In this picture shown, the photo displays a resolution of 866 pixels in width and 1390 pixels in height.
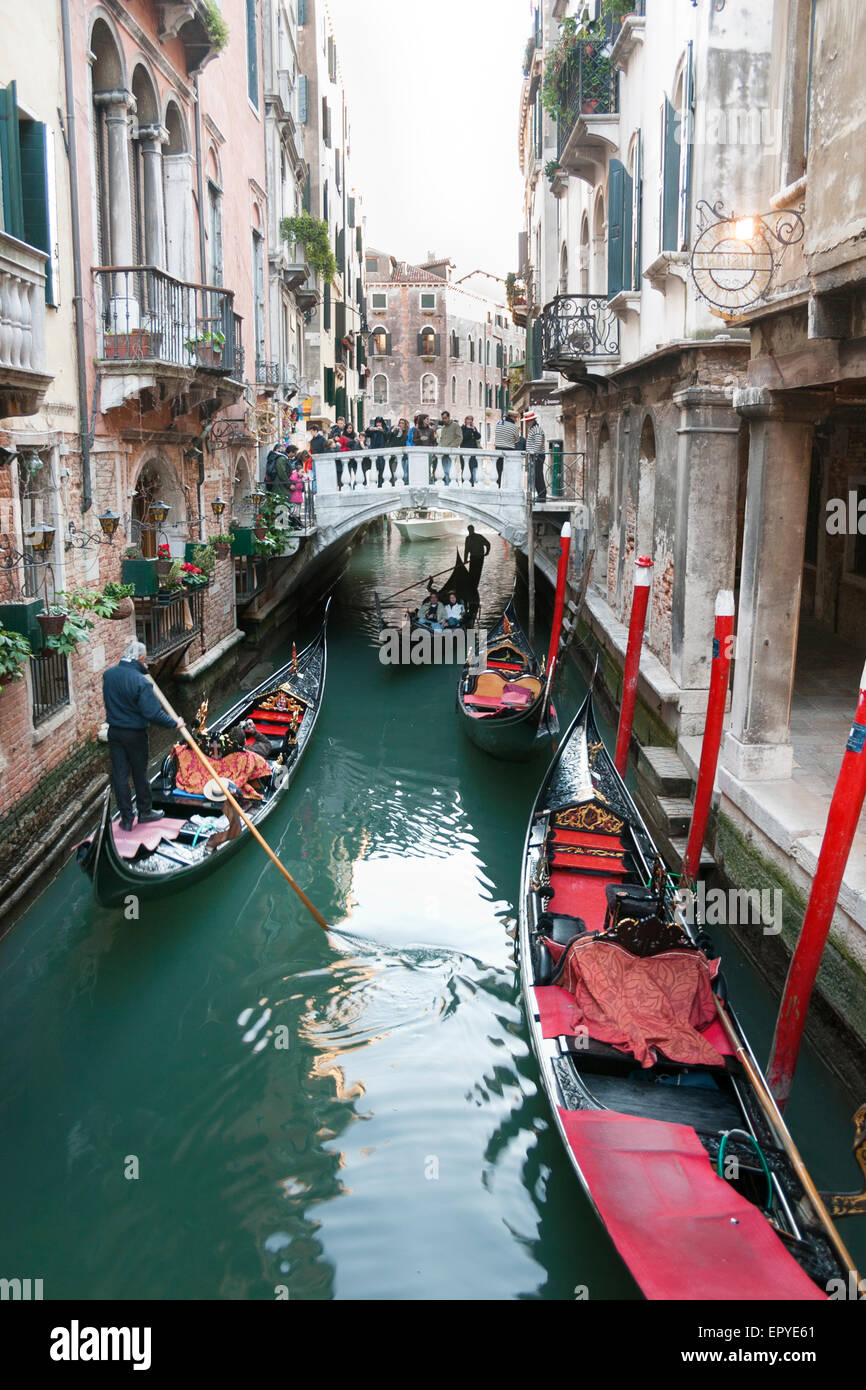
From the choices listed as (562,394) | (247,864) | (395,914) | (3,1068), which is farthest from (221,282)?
(3,1068)

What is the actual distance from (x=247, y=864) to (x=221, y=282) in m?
6.50

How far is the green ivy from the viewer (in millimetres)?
14984

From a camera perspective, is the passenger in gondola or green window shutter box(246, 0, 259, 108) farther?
the passenger in gondola

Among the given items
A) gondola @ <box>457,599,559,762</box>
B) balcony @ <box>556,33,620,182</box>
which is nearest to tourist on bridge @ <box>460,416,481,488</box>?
gondola @ <box>457,599,559,762</box>

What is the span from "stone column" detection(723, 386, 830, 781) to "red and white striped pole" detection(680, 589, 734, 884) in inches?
4.9

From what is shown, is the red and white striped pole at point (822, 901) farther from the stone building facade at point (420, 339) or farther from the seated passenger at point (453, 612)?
the stone building facade at point (420, 339)

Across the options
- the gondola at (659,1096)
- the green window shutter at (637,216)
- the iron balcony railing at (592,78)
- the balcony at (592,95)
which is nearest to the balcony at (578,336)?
the green window shutter at (637,216)

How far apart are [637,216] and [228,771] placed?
5.40 meters

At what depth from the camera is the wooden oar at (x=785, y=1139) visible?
3064 millimetres

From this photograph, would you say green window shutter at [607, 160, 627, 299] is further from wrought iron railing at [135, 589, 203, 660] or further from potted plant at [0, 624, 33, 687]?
potted plant at [0, 624, 33, 687]

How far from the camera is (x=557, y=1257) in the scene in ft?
12.2

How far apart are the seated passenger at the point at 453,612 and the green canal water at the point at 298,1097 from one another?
6.12m

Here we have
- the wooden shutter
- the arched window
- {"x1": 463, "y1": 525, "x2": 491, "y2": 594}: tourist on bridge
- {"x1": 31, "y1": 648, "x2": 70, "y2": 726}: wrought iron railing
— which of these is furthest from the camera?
the arched window

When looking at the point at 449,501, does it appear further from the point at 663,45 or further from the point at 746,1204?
the point at 746,1204
